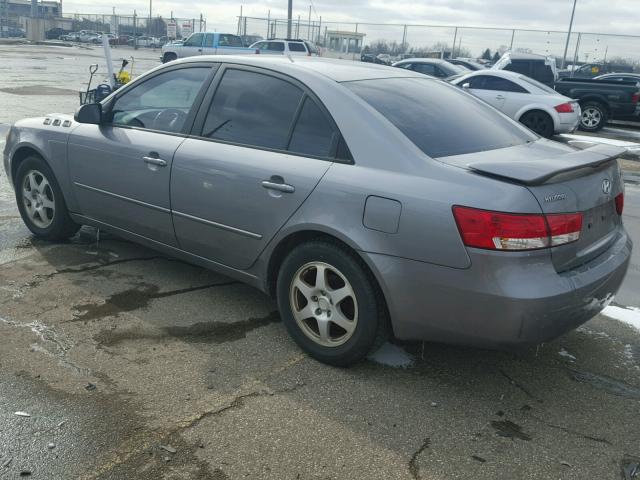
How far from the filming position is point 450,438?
2824 millimetres

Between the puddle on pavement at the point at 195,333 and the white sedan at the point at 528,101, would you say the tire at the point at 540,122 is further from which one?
the puddle on pavement at the point at 195,333

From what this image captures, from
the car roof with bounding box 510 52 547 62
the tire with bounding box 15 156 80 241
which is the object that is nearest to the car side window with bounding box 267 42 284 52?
the car roof with bounding box 510 52 547 62

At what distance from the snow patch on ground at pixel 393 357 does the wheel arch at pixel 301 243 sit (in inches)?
13.9

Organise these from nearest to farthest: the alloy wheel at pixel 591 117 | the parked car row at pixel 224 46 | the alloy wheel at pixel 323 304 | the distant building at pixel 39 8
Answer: the alloy wheel at pixel 323 304
the alloy wheel at pixel 591 117
the parked car row at pixel 224 46
the distant building at pixel 39 8

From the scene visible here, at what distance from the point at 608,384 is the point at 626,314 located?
46.0 inches

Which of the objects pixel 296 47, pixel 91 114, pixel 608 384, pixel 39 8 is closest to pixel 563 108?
pixel 608 384

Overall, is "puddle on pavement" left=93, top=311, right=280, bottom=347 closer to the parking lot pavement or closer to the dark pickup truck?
the parking lot pavement

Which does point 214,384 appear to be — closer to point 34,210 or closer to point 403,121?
point 403,121

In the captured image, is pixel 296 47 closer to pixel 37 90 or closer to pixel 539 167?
pixel 37 90

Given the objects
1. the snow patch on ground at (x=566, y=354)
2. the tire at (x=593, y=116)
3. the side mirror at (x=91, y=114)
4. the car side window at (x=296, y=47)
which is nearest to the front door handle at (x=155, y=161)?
the side mirror at (x=91, y=114)

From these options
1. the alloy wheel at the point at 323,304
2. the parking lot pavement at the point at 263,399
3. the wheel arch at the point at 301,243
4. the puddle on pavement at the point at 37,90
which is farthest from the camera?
the puddle on pavement at the point at 37,90

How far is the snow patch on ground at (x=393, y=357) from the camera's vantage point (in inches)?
137

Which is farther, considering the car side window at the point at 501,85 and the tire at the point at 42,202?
the car side window at the point at 501,85

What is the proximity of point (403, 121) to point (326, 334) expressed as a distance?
4.00ft
